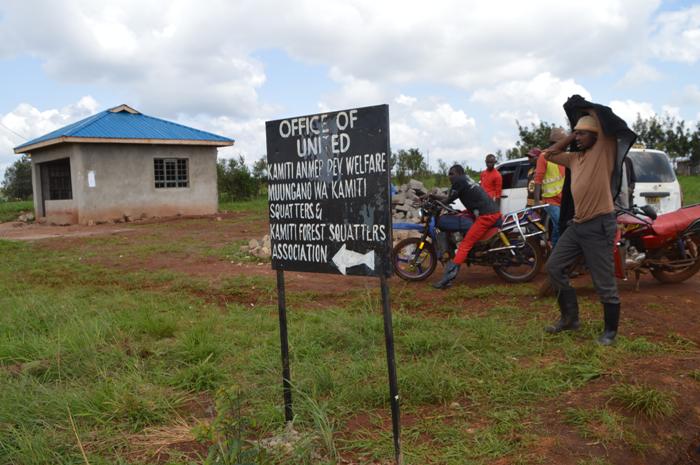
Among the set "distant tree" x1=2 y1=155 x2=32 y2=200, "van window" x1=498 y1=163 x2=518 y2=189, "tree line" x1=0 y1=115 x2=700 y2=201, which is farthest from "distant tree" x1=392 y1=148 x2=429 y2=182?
"distant tree" x1=2 y1=155 x2=32 y2=200

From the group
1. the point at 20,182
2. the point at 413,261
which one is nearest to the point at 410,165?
the point at 413,261

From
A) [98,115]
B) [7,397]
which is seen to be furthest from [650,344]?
[98,115]

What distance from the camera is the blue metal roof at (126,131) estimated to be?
18.3 metres

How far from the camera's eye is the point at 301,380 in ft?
11.8

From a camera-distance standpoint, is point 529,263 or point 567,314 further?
point 529,263

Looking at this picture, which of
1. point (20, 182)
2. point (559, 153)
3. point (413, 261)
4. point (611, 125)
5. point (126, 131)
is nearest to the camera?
point (611, 125)

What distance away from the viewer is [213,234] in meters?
14.1

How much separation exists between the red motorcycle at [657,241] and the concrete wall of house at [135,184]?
16587 mm

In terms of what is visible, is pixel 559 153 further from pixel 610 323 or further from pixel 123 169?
pixel 123 169

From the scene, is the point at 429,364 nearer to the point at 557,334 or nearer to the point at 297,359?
the point at 297,359

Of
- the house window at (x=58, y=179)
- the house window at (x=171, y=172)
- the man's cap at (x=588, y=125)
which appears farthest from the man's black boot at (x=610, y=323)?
the house window at (x=58, y=179)

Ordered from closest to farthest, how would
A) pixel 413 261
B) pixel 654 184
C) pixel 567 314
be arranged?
pixel 567 314, pixel 413 261, pixel 654 184

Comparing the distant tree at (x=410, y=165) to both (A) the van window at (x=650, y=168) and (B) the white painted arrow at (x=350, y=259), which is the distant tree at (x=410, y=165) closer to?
(A) the van window at (x=650, y=168)

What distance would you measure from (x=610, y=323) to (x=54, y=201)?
2000cm
